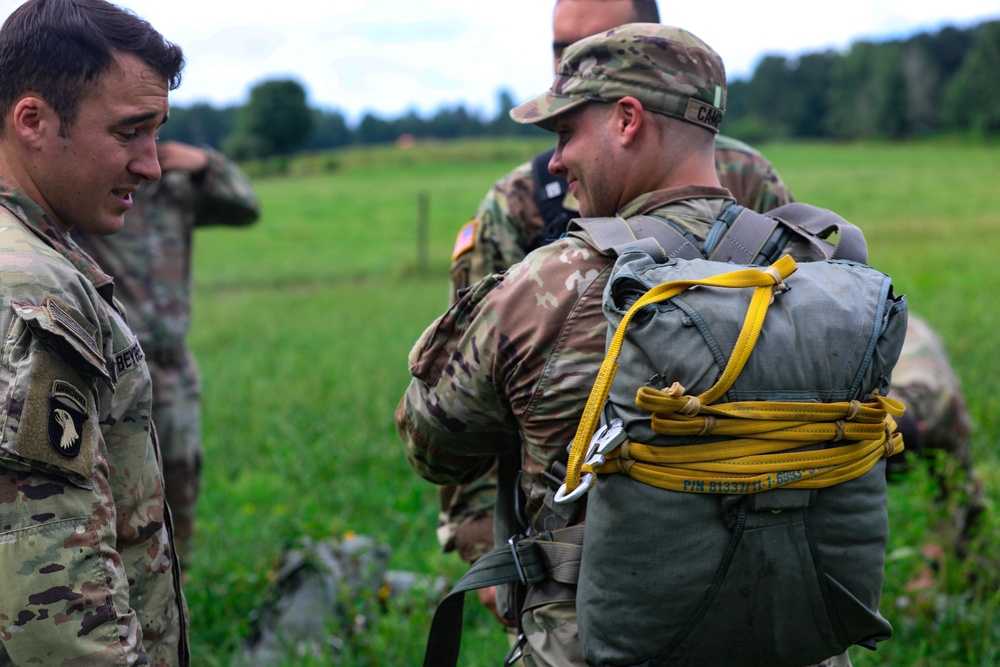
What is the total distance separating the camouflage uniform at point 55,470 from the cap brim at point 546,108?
0.93 meters

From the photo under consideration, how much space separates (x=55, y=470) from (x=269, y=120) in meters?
65.7

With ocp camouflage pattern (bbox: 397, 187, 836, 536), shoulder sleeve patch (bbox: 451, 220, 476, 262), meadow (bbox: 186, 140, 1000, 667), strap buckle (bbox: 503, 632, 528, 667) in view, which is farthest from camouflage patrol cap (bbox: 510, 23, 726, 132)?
meadow (bbox: 186, 140, 1000, 667)

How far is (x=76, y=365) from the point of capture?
1.48 m

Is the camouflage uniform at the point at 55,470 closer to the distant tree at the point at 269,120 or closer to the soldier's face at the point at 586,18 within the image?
the soldier's face at the point at 586,18

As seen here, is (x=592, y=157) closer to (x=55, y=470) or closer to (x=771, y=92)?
(x=55, y=470)

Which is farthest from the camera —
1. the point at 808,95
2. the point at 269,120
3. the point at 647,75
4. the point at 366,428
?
the point at 808,95

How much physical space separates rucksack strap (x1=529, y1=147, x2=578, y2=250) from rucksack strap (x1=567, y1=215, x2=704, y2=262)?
0.87m

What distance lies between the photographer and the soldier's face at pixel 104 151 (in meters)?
1.66

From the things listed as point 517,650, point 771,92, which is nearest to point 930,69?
point 771,92

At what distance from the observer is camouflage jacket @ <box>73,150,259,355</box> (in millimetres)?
3779

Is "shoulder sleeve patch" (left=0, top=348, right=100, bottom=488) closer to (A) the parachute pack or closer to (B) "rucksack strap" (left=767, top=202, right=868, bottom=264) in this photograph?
(A) the parachute pack

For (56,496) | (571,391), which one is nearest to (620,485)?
(571,391)

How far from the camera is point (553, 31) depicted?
289cm

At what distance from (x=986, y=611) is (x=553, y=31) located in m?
2.39
